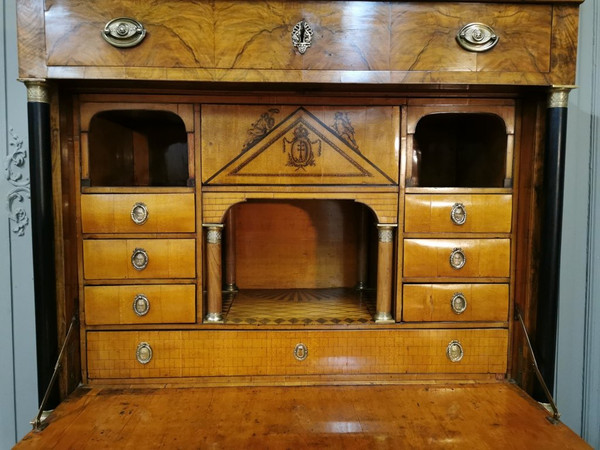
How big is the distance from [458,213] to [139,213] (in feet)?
4.25

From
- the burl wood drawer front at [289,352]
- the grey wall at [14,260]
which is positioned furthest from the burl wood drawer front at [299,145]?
the grey wall at [14,260]

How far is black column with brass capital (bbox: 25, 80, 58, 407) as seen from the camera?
1424 millimetres

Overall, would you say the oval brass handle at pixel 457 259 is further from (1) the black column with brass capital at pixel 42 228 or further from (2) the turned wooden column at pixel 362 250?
(1) the black column with brass capital at pixel 42 228

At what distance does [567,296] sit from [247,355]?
1634 mm

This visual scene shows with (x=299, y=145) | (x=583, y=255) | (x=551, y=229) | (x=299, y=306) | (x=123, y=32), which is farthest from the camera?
(x=583, y=255)

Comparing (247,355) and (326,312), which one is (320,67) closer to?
(326,312)

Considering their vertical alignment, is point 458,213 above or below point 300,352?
above

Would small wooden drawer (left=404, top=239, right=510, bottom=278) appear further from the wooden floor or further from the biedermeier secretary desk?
the wooden floor

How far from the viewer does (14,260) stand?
195cm

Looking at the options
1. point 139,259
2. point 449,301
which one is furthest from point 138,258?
point 449,301

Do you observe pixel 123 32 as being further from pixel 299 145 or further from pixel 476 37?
pixel 476 37

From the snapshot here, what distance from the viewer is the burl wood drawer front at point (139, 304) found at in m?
1.63

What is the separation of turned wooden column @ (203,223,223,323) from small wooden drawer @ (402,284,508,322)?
2.54ft

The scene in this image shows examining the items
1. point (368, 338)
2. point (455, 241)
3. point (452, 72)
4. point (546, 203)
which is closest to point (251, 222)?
point (368, 338)
